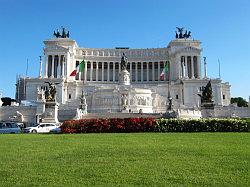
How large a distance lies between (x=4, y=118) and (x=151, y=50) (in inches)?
2448

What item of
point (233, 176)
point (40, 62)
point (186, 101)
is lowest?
point (233, 176)

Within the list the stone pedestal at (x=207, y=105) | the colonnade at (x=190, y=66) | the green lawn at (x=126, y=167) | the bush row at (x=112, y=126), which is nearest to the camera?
the green lawn at (x=126, y=167)

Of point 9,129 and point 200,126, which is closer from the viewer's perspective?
point 200,126

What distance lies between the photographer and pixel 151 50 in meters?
112

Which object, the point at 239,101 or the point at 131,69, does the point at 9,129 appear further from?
the point at 239,101

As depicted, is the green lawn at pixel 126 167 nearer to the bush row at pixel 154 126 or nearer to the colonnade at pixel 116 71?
the bush row at pixel 154 126

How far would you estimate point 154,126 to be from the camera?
2870cm

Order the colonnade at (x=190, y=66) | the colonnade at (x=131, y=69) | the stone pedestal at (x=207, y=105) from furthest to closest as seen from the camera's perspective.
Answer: the colonnade at (x=131, y=69), the colonnade at (x=190, y=66), the stone pedestal at (x=207, y=105)

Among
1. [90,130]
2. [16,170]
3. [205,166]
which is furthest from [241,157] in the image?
[90,130]

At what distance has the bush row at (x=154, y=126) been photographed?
94.1ft

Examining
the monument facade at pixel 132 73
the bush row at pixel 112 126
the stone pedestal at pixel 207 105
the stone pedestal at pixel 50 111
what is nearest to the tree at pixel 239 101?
the monument facade at pixel 132 73

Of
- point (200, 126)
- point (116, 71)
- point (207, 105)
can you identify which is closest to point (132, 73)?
point (116, 71)

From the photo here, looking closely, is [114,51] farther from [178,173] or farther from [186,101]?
[178,173]

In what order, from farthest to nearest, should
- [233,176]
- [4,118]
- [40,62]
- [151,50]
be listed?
[151,50] → [40,62] → [4,118] → [233,176]
